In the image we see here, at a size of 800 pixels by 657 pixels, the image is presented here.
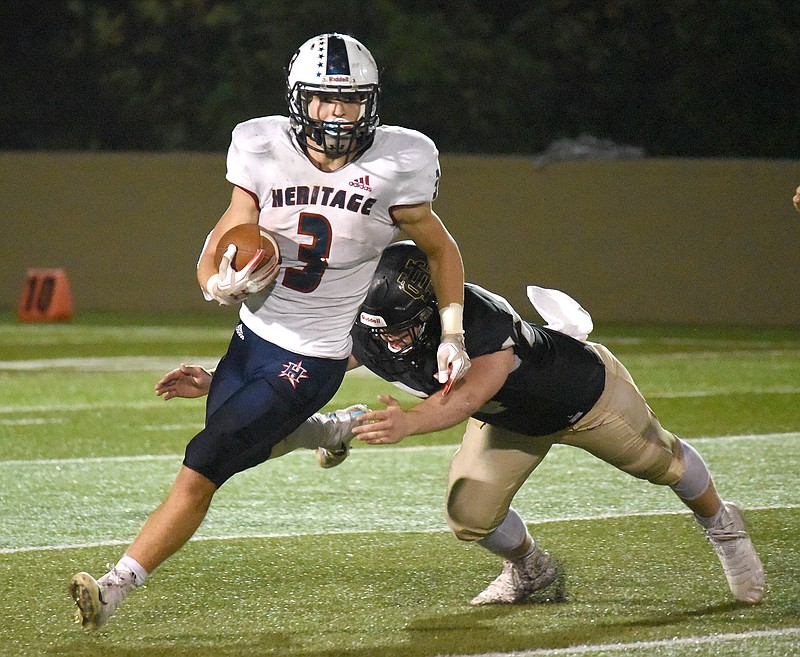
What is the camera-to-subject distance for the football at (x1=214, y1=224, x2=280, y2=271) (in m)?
3.37

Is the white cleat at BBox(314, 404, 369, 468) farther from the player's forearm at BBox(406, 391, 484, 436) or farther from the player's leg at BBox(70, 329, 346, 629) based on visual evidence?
the player's forearm at BBox(406, 391, 484, 436)

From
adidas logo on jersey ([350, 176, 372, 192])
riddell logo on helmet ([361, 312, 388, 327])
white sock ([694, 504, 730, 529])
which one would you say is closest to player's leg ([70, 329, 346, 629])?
riddell logo on helmet ([361, 312, 388, 327])

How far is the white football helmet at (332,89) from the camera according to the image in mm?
3553

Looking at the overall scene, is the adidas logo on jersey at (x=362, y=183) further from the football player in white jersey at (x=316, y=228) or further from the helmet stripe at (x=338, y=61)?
the helmet stripe at (x=338, y=61)

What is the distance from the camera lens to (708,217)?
1361cm

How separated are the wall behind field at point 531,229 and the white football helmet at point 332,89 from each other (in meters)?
9.81

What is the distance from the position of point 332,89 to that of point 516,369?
2.71ft

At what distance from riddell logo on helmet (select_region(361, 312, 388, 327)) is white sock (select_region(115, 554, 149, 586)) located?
80cm

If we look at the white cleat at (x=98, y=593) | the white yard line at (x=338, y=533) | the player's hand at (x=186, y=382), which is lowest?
the white yard line at (x=338, y=533)

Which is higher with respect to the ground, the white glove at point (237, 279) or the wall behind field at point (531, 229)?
the white glove at point (237, 279)

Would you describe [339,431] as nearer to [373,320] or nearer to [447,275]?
[373,320]

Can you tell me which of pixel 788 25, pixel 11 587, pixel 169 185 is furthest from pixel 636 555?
pixel 788 25

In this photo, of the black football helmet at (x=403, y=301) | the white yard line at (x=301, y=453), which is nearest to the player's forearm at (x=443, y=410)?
the black football helmet at (x=403, y=301)

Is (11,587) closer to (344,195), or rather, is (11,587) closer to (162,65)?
(344,195)
